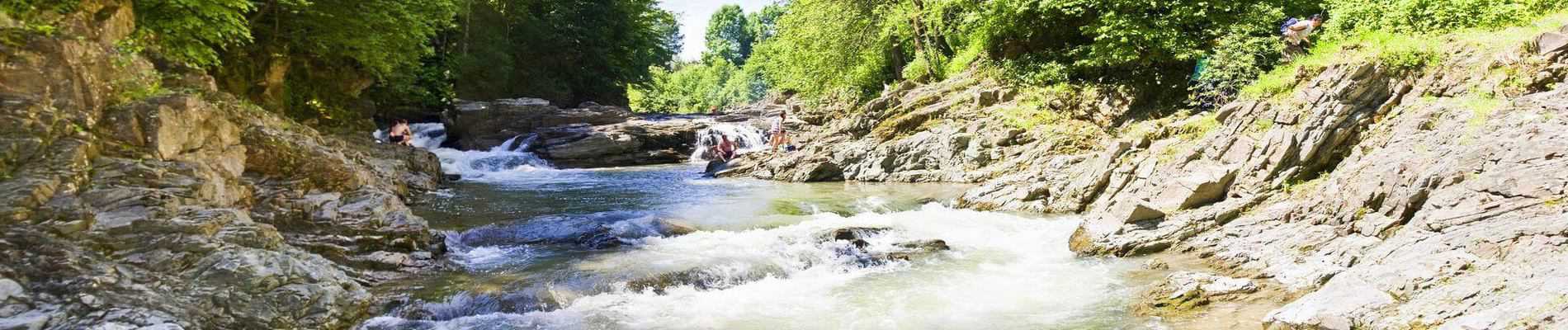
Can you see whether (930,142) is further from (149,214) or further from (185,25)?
(149,214)

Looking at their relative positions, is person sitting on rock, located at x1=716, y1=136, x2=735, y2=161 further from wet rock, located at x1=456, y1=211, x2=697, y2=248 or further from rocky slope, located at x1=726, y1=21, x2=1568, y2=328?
wet rock, located at x1=456, y1=211, x2=697, y2=248

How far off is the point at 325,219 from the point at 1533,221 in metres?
12.1

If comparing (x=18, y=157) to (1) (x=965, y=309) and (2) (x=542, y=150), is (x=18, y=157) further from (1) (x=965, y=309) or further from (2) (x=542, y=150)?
(2) (x=542, y=150)

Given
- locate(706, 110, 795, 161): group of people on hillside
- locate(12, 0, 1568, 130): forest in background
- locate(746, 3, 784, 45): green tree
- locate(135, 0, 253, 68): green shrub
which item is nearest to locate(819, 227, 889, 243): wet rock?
locate(12, 0, 1568, 130): forest in background

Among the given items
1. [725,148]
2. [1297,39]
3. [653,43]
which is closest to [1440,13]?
[1297,39]

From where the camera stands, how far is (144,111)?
8.30 m

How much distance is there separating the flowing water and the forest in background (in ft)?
15.1

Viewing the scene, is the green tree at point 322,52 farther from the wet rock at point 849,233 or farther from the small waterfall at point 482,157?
the wet rock at point 849,233

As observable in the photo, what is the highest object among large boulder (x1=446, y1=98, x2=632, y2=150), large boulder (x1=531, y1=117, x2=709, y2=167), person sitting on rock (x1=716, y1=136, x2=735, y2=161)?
large boulder (x1=446, y1=98, x2=632, y2=150)

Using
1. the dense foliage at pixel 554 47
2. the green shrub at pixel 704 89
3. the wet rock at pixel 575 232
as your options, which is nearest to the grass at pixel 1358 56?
the wet rock at pixel 575 232

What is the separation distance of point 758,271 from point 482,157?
68.7 ft

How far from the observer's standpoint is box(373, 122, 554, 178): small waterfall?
25875 mm

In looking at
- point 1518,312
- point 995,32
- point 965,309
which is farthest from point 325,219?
point 995,32

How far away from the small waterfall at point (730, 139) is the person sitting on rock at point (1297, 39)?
19340mm
